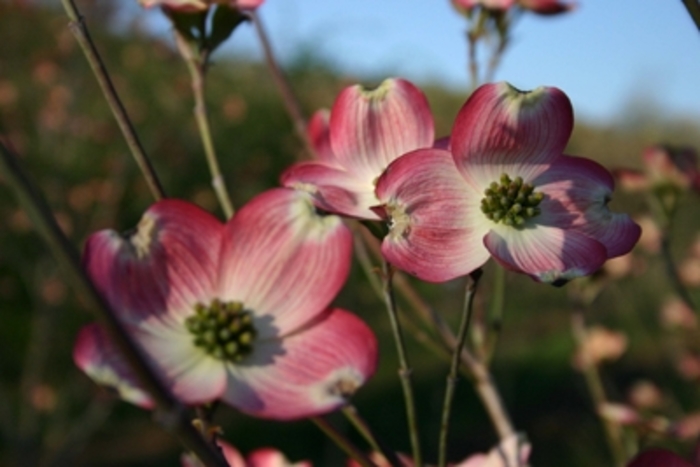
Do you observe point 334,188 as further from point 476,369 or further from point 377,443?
point 476,369

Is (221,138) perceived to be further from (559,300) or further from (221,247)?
(221,247)

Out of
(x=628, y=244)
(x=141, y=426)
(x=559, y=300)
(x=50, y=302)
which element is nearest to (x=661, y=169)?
(x=628, y=244)

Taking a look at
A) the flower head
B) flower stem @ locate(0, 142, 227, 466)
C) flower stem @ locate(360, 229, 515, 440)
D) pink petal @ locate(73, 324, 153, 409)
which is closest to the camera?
flower stem @ locate(0, 142, 227, 466)

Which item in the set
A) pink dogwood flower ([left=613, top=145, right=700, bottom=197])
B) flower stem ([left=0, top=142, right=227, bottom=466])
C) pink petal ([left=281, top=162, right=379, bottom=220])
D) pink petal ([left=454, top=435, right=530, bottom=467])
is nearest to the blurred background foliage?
pink dogwood flower ([left=613, top=145, right=700, bottom=197])

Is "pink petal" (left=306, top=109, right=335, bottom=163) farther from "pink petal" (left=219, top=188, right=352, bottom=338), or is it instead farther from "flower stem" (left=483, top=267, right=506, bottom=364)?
"flower stem" (left=483, top=267, right=506, bottom=364)

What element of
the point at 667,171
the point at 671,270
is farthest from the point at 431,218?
the point at 667,171

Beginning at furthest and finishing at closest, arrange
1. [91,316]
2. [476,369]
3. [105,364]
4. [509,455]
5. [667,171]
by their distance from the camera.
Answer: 1. [91,316]
2. [667,171]
3. [476,369]
4. [509,455]
5. [105,364]
